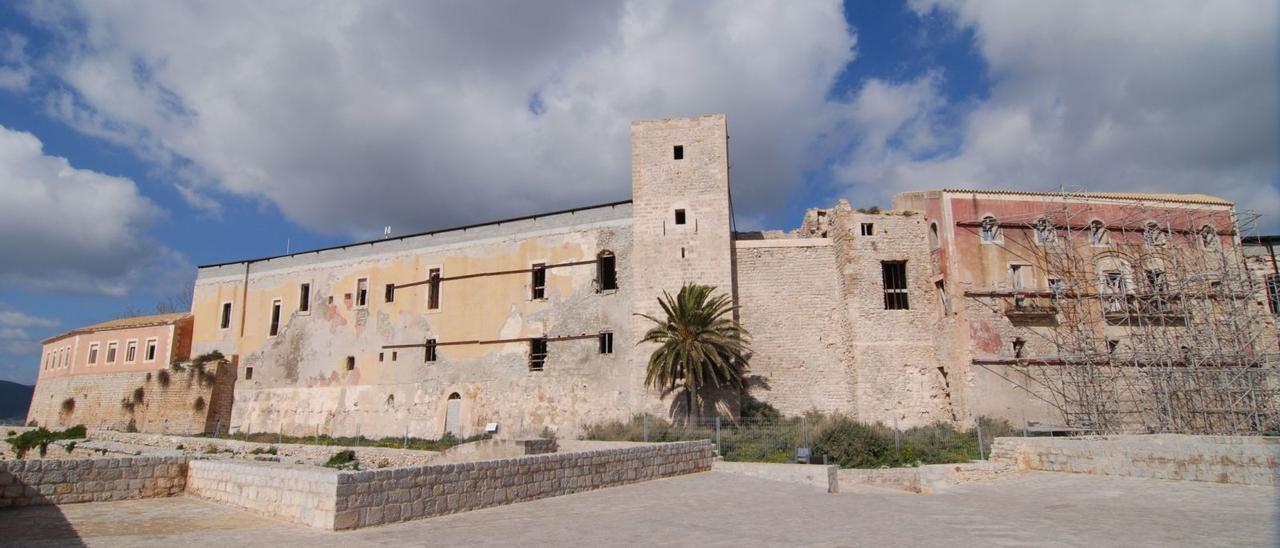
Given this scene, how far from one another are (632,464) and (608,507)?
2951mm

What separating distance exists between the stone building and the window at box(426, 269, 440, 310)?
6 centimetres

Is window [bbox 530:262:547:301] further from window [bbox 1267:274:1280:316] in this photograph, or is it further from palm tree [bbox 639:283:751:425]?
window [bbox 1267:274:1280:316]

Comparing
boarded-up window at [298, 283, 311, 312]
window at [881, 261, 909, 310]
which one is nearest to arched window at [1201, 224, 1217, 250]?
window at [881, 261, 909, 310]

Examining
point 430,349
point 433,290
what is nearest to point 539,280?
point 433,290

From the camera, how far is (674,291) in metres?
23.4

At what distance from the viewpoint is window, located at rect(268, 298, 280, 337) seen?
32053 mm

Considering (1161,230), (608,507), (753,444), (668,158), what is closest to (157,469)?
(608,507)

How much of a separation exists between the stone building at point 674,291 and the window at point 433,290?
56 millimetres

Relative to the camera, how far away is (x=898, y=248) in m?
23.4

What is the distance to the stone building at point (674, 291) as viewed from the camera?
2200 cm

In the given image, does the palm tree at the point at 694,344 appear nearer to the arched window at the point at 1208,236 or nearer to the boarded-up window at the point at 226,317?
the arched window at the point at 1208,236

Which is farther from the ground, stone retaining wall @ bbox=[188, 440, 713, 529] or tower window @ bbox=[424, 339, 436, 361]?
tower window @ bbox=[424, 339, 436, 361]

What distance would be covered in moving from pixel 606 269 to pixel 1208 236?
19.7 m

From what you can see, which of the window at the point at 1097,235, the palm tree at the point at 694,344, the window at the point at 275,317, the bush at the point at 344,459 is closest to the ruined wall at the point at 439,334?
the window at the point at 275,317
